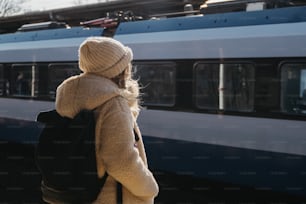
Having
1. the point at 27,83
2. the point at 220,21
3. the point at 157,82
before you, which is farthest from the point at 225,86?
the point at 27,83

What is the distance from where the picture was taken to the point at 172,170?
399 centimetres

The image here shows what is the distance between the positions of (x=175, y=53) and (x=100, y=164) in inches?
106

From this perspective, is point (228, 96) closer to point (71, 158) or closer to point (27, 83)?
point (71, 158)

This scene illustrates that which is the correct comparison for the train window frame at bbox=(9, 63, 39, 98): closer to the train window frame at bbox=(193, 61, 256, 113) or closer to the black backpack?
the train window frame at bbox=(193, 61, 256, 113)

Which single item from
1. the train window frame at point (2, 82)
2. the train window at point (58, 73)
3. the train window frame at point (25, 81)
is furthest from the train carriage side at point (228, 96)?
the train window frame at point (2, 82)

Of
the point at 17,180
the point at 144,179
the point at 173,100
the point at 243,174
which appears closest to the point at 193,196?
the point at 243,174

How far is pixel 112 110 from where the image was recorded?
4.29 feet

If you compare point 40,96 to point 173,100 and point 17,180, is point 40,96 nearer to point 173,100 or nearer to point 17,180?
point 17,180

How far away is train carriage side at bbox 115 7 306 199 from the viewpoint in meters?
3.29

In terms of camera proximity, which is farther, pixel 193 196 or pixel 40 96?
pixel 40 96

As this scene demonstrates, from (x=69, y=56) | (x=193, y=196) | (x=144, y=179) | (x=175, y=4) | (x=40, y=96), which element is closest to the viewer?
(x=144, y=179)

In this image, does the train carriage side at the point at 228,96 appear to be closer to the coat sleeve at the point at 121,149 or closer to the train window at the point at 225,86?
the train window at the point at 225,86

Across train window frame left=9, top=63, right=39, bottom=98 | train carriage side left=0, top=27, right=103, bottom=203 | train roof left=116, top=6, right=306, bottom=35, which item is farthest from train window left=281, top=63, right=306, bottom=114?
train window frame left=9, top=63, right=39, bottom=98

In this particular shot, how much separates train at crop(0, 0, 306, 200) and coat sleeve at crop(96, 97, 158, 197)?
2.11 m
